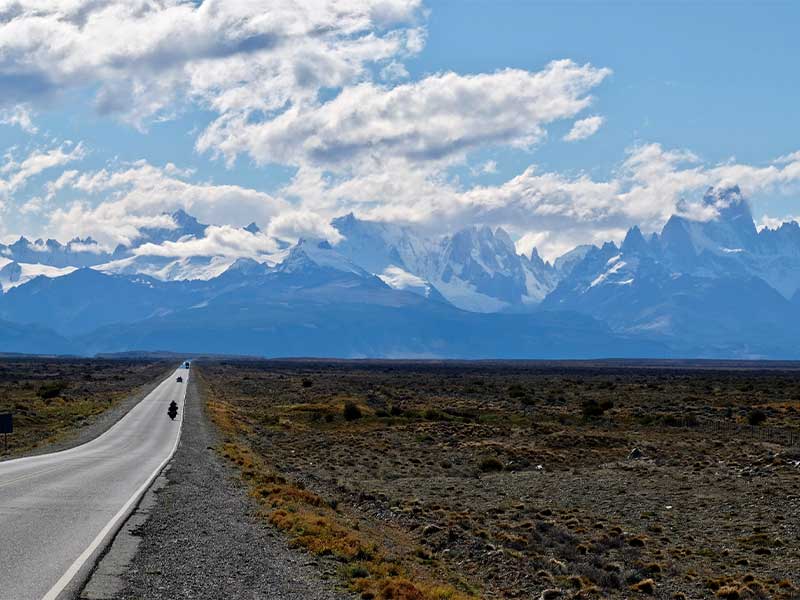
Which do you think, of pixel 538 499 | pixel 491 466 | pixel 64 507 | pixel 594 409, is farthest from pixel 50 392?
pixel 64 507

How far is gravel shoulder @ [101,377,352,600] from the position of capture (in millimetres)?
13180

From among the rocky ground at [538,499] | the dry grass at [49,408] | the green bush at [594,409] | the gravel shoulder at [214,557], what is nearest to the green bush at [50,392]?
the dry grass at [49,408]

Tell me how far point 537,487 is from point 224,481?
10747 millimetres

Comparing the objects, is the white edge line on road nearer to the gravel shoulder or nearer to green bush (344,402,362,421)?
the gravel shoulder

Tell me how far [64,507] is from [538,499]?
1462 centimetres

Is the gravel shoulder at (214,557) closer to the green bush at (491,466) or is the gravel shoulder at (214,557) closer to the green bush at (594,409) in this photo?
the green bush at (491,466)

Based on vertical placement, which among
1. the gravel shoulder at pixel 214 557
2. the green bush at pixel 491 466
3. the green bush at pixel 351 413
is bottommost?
the green bush at pixel 491 466

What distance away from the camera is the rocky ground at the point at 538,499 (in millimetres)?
17531

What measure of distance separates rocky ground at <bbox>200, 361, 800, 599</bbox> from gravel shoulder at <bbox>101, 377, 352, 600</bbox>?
674 millimetres

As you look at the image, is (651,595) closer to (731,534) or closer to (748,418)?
(731,534)

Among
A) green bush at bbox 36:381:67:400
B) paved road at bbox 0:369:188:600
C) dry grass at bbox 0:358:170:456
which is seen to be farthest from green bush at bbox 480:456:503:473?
green bush at bbox 36:381:67:400

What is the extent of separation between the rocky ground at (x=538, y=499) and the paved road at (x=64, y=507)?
12.3 feet

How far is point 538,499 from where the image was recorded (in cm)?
2811

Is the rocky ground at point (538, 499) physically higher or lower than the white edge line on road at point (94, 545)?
lower
